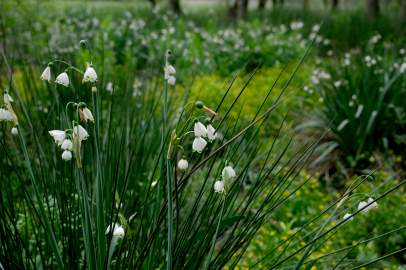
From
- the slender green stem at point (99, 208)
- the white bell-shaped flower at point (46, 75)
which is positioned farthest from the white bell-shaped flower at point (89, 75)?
the white bell-shaped flower at point (46, 75)

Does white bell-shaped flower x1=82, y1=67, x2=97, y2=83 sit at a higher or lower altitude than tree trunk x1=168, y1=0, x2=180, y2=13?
lower

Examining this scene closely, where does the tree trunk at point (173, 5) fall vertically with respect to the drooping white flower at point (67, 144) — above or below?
above

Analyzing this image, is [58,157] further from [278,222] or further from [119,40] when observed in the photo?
[119,40]

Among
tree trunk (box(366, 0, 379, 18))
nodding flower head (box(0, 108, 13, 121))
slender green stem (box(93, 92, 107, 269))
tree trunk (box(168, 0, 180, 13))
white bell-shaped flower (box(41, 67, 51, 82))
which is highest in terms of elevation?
tree trunk (box(168, 0, 180, 13))

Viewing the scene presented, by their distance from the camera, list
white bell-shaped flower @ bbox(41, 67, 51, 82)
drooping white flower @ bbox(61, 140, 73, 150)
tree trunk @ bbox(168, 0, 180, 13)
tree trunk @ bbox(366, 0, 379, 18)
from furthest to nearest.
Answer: tree trunk @ bbox(168, 0, 180, 13) → tree trunk @ bbox(366, 0, 379, 18) → white bell-shaped flower @ bbox(41, 67, 51, 82) → drooping white flower @ bbox(61, 140, 73, 150)

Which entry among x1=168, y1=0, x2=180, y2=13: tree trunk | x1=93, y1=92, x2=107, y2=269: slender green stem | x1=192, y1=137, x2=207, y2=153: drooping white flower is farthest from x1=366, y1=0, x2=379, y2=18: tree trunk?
x1=93, y1=92, x2=107, y2=269: slender green stem

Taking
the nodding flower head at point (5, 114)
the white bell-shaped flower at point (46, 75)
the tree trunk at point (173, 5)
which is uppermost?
the tree trunk at point (173, 5)

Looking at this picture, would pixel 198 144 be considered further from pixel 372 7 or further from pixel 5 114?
pixel 372 7

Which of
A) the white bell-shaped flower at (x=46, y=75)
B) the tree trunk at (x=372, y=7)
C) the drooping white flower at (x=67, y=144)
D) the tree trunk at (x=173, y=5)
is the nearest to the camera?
the drooping white flower at (x=67, y=144)

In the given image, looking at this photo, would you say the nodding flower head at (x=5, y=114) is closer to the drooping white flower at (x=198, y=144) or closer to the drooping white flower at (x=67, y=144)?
the drooping white flower at (x=67, y=144)

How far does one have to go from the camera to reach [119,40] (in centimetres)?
660

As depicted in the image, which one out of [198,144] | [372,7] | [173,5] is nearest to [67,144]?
[198,144]

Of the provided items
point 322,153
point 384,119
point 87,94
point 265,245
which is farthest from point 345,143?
point 87,94

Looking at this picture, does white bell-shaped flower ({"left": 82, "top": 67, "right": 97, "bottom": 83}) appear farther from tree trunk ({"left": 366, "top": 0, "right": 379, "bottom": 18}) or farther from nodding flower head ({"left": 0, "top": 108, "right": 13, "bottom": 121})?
tree trunk ({"left": 366, "top": 0, "right": 379, "bottom": 18})
